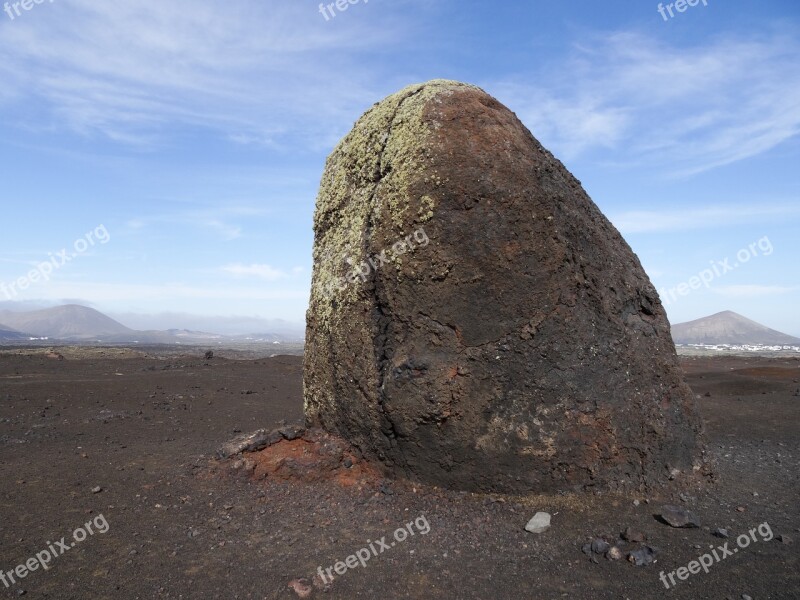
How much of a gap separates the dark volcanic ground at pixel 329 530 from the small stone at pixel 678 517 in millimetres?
88

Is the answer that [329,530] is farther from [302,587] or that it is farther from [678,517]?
[678,517]

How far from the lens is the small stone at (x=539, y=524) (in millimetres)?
5133

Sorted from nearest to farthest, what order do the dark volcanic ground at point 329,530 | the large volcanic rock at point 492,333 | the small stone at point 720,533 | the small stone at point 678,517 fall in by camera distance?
the dark volcanic ground at point 329,530 → the small stone at point 720,533 → the small stone at point 678,517 → the large volcanic rock at point 492,333

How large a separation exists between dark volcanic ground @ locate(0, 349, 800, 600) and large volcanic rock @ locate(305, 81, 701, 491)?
0.46 metres

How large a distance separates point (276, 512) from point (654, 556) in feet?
11.2

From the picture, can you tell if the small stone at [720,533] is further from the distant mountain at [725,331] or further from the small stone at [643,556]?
the distant mountain at [725,331]

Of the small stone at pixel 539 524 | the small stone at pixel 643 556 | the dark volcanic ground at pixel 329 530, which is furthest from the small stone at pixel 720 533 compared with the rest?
the small stone at pixel 539 524

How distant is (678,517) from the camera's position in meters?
5.16

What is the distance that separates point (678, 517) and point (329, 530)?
3.19 m

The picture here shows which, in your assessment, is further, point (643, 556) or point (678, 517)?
point (678, 517)

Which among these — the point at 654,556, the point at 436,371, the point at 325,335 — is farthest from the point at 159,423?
the point at 654,556

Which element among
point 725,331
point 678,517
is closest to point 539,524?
point 678,517

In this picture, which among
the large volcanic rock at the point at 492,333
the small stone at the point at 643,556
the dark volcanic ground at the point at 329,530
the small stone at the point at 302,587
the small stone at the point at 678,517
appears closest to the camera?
the small stone at the point at 302,587

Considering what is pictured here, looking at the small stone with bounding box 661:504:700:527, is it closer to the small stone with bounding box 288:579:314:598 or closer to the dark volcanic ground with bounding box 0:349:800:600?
the dark volcanic ground with bounding box 0:349:800:600
